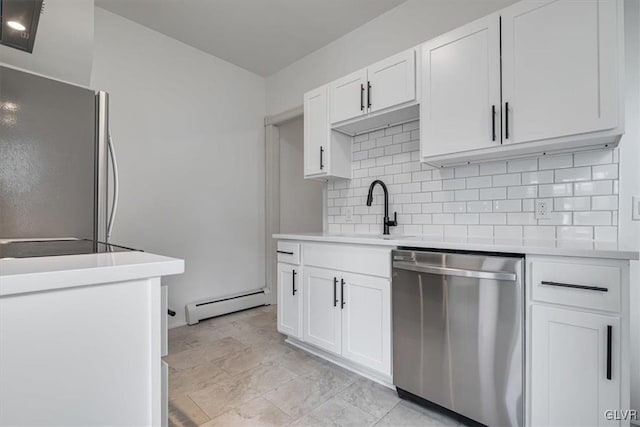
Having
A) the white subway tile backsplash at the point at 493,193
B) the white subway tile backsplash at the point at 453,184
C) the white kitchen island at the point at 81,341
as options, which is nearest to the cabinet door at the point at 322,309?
the white subway tile backsplash at the point at 453,184

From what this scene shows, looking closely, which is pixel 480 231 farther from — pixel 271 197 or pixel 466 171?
pixel 271 197

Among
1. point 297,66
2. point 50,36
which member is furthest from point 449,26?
point 50,36

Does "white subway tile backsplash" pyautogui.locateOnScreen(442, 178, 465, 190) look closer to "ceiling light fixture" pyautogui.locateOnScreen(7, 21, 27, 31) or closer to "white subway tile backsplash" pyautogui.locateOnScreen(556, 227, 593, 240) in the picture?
"white subway tile backsplash" pyautogui.locateOnScreen(556, 227, 593, 240)

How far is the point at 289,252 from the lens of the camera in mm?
2506

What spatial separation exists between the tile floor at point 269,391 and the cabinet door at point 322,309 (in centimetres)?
19

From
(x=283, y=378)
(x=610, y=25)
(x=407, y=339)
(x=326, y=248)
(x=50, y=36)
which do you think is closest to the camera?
(x=50, y=36)

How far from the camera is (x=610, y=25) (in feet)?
4.61

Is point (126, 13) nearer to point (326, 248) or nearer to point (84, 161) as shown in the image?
point (84, 161)

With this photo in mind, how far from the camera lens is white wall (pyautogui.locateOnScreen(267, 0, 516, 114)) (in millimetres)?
2256

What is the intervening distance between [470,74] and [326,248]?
4.71 feet

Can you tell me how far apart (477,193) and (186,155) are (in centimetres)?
276

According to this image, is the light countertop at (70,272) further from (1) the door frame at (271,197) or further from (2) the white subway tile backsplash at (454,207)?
(1) the door frame at (271,197)

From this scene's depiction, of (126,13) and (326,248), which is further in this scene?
(126,13)

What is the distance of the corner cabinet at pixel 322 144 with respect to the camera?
2.69 metres
